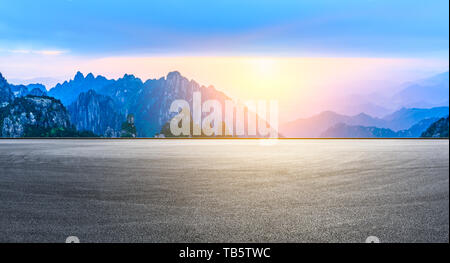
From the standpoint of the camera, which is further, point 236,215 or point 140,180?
point 140,180

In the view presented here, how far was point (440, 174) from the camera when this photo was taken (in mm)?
14812

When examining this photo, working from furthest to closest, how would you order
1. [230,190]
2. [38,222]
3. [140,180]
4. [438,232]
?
[140,180]
[230,190]
[38,222]
[438,232]

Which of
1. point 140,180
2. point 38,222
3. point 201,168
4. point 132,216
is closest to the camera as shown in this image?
point 38,222

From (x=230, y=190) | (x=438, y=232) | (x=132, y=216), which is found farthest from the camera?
(x=230, y=190)

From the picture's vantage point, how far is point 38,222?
22.9 ft

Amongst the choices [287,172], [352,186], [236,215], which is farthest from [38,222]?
[287,172]

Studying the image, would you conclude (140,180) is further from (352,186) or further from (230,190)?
(352,186)
